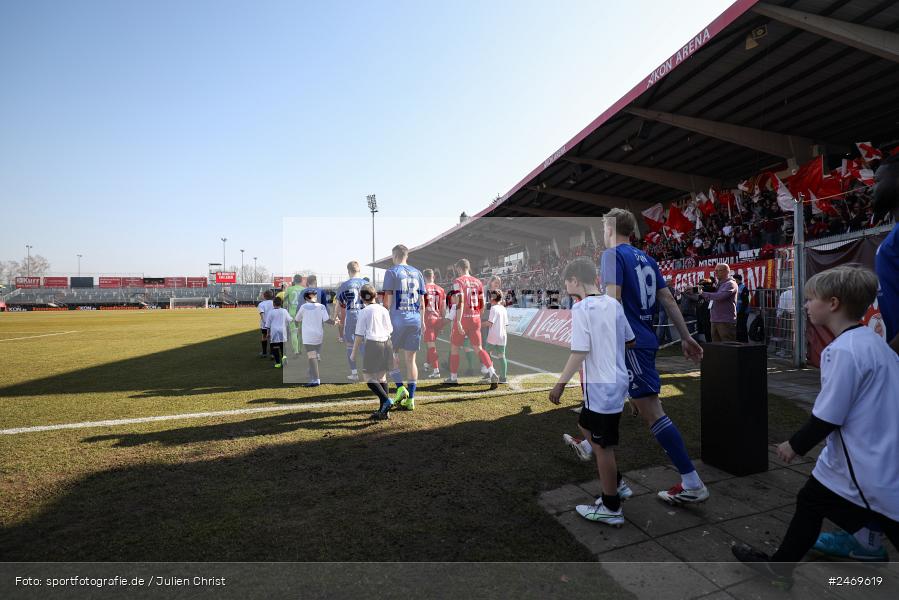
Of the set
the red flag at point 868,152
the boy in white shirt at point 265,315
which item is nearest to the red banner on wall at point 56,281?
the boy in white shirt at point 265,315

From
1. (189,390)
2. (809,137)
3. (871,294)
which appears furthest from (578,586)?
(809,137)

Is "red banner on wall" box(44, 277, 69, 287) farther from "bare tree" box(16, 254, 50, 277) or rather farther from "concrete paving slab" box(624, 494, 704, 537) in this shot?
"concrete paving slab" box(624, 494, 704, 537)

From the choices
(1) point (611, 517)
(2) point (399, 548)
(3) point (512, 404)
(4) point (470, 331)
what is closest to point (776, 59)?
(4) point (470, 331)

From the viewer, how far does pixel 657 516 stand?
2.79 meters

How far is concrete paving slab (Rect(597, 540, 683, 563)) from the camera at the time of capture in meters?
2.33

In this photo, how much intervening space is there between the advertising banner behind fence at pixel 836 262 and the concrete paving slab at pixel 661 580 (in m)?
5.98

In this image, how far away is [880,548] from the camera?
87.5 inches

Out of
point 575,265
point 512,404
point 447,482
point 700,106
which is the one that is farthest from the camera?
point 700,106

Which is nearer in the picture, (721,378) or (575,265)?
(575,265)

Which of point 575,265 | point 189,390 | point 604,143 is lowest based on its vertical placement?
point 189,390

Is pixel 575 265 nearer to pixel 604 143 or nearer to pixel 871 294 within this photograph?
pixel 871 294

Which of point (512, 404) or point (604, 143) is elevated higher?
point (604, 143)

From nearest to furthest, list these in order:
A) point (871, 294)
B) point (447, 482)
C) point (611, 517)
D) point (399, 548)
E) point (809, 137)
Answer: point (871, 294), point (399, 548), point (611, 517), point (447, 482), point (809, 137)

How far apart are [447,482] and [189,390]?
18.6 ft
